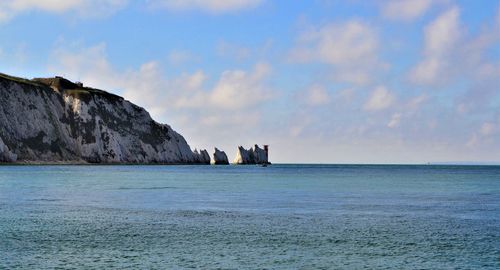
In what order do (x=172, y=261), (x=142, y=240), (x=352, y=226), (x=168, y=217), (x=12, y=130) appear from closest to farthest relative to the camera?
1. (x=172, y=261)
2. (x=142, y=240)
3. (x=352, y=226)
4. (x=168, y=217)
5. (x=12, y=130)

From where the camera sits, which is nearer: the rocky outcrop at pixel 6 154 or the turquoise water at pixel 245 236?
the turquoise water at pixel 245 236

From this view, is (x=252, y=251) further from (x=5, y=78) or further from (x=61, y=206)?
(x=5, y=78)

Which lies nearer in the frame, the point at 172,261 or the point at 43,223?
the point at 172,261

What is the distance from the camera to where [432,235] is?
108 ft

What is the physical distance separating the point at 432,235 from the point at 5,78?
175m

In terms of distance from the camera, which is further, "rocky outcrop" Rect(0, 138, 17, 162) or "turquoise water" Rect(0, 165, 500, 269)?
"rocky outcrop" Rect(0, 138, 17, 162)

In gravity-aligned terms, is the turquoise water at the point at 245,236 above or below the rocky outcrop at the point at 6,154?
below

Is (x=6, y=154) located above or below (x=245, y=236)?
above

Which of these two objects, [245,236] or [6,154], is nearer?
[245,236]

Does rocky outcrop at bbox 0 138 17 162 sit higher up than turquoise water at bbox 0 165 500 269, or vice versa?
rocky outcrop at bbox 0 138 17 162

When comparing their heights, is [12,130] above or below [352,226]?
above

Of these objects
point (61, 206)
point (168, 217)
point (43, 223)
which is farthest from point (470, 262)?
point (61, 206)

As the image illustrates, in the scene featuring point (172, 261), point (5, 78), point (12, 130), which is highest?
point (5, 78)

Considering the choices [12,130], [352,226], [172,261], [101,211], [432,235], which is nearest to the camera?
[172,261]
